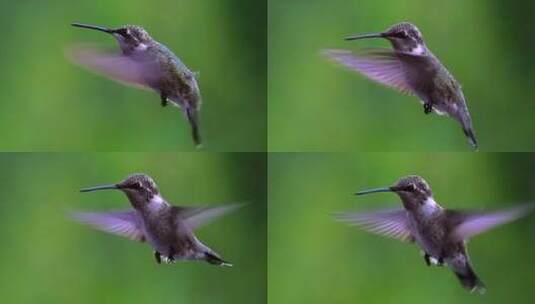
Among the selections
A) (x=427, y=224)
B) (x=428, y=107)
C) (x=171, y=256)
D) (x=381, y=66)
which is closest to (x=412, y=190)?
(x=427, y=224)

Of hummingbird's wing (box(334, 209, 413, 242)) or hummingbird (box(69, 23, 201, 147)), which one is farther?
hummingbird's wing (box(334, 209, 413, 242))

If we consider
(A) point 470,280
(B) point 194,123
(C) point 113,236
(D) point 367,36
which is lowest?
(A) point 470,280

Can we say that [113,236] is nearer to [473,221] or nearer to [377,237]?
[377,237]

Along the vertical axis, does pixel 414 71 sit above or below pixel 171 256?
above

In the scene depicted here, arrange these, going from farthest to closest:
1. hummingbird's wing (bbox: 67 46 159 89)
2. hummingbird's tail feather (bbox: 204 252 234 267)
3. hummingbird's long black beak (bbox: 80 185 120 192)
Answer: hummingbird's tail feather (bbox: 204 252 234 267), hummingbird's long black beak (bbox: 80 185 120 192), hummingbird's wing (bbox: 67 46 159 89)

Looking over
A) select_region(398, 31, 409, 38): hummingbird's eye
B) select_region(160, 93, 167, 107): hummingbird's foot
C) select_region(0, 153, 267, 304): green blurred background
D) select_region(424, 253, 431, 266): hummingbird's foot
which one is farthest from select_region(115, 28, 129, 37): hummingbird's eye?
select_region(424, 253, 431, 266): hummingbird's foot

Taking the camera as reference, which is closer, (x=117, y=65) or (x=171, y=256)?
(x=117, y=65)

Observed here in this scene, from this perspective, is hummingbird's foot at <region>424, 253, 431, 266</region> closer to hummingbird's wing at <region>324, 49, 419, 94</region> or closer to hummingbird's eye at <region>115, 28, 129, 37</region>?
hummingbird's wing at <region>324, 49, 419, 94</region>
